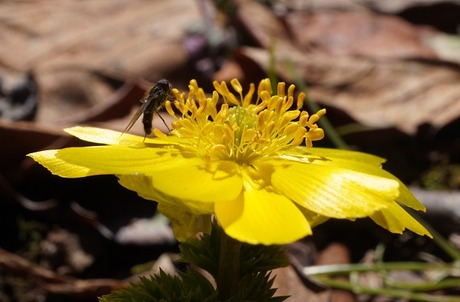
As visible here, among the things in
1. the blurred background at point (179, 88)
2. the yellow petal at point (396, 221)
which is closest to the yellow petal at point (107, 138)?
the yellow petal at point (396, 221)

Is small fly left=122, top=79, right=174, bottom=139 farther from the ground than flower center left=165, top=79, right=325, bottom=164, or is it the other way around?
small fly left=122, top=79, right=174, bottom=139

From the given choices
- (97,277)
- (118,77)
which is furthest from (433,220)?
(118,77)

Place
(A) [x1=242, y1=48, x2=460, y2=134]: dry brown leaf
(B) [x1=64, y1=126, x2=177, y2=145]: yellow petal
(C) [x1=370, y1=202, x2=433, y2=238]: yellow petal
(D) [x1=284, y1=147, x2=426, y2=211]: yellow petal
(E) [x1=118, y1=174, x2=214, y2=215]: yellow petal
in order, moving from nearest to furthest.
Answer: (E) [x1=118, y1=174, x2=214, y2=215]: yellow petal < (C) [x1=370, y1=202, x2=433, y2=238]: yellow petal < (D) [x1=284, y1=147, x2=426, y2=211]: yellow petal < (B) [x1=64, y1=126, x2=177, y2=145]: yellow petal < (A) [x1=242, y1=48, x2=460, y2=134]: dry brown leaf

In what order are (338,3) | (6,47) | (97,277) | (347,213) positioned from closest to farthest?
(347,213), (97,277), (6,47), (338,3)

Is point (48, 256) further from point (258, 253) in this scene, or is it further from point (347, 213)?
point (347, 213)

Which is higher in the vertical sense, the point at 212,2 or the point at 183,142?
the point at 183,142

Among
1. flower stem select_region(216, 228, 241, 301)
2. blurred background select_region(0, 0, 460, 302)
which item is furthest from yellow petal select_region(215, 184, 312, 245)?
blurred background select_region(0, 0, 460, 302)

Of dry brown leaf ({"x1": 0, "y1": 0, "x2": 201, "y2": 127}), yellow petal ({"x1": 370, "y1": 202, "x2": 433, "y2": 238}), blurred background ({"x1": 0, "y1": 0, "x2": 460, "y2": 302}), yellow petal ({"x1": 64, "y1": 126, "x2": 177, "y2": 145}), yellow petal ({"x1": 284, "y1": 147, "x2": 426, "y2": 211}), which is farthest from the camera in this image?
dry brown leaf ({"x1": 0, "y1": 0, "x2": 201, "y2": 127})

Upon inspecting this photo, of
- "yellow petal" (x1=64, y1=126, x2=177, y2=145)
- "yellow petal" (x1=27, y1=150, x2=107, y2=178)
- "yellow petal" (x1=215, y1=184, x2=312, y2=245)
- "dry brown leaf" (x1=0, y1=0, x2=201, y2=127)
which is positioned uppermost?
"yellow petal" (x1=27, y1=150, x2=107, y2=178)

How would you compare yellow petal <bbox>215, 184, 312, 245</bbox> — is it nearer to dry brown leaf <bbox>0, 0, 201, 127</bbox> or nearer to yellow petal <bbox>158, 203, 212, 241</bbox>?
yellow petal <bbox>158, 203, 212, 241</bbox>
